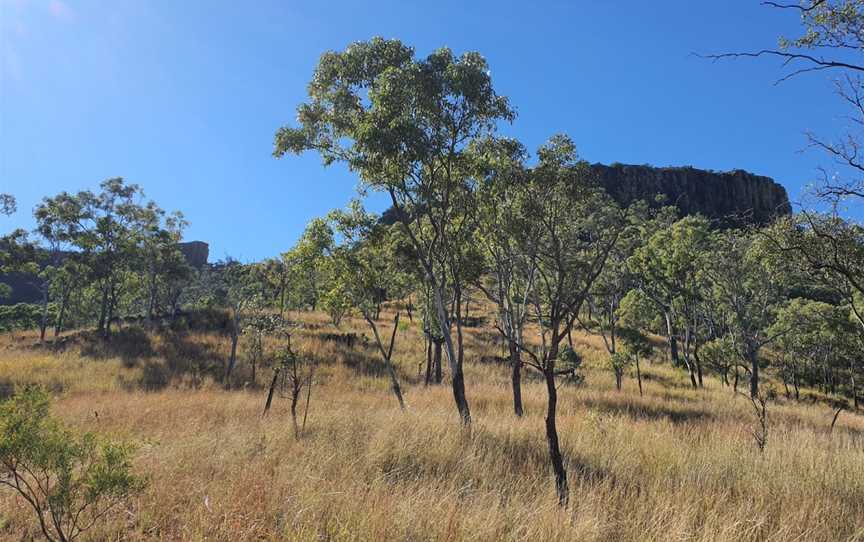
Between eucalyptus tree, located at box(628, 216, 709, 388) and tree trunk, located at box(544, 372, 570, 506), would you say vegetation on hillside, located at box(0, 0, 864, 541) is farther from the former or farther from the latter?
eucalyptus tree, located at box(628, 216, 709, 388)

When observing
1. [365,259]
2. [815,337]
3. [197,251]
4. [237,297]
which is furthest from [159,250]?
[197,251]

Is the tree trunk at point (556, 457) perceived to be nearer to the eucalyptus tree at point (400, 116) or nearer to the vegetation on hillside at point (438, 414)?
the vegetation on hillside at point (438, 414)

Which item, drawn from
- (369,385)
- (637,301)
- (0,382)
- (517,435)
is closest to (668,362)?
(637,301)

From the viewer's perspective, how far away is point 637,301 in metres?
34.8

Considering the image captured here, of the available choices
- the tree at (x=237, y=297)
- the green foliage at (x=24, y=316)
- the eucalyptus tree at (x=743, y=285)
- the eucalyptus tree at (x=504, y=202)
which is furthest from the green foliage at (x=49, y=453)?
the green foliage at (x=24, y=316)

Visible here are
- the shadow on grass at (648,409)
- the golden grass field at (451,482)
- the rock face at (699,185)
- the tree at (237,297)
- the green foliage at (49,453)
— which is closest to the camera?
the green foliage at (49,453)

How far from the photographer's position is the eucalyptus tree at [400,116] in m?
8.55

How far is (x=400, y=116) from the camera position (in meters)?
8.50

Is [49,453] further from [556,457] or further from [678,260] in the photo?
[678,260]

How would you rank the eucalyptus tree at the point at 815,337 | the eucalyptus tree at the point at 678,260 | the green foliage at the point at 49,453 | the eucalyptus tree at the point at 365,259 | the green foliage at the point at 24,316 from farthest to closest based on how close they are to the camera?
the green foliage at the point at 24,316
the eucalyptus tree at the point at 815,337
the eucalyptus tree at the point at 678,260
the eucalyptus tree at the point at 365,259
the green foliage at the point at 49,453

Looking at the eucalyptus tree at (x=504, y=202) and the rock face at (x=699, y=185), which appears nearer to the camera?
the eucalyptus tree at (x=504, y=202)

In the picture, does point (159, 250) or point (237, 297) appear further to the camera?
point (159, 250)

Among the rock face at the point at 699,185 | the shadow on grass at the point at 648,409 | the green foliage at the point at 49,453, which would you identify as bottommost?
the shadow on grass at the point at 648,409

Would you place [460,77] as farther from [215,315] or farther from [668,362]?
[668,362]
